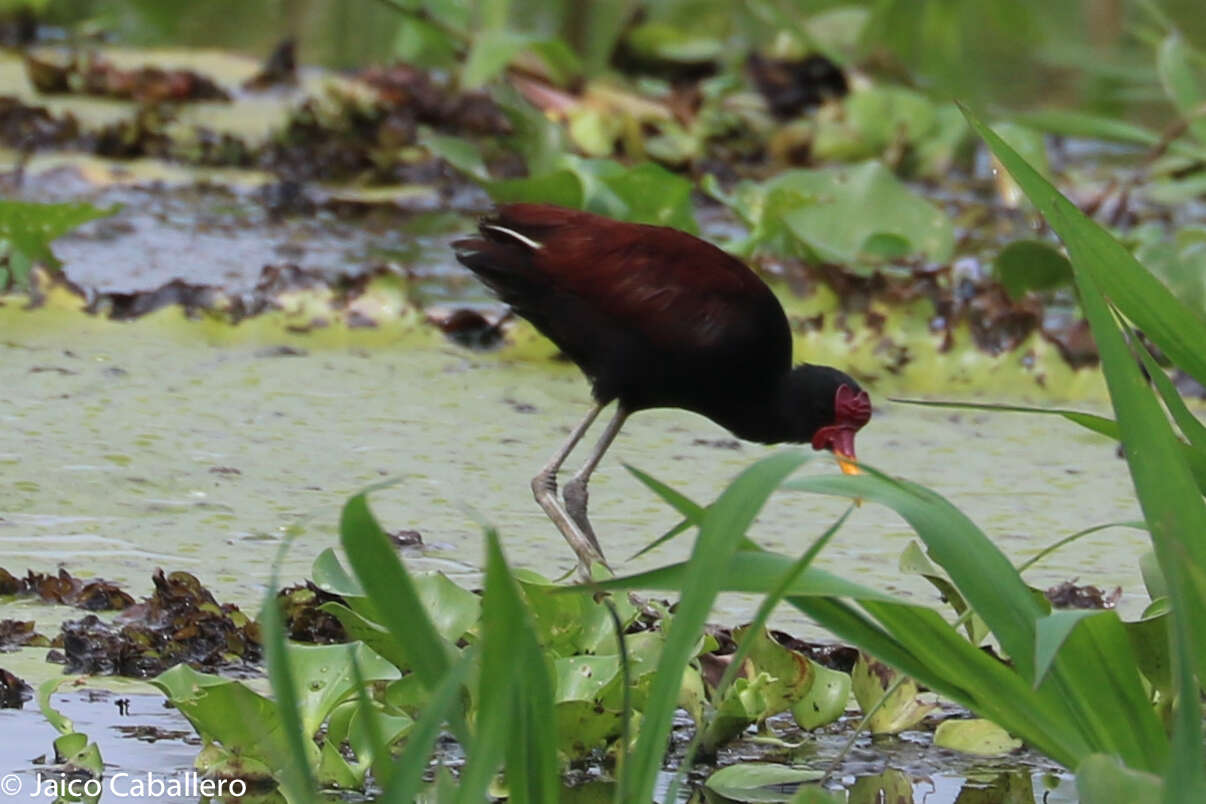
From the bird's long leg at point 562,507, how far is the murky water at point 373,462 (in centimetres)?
4

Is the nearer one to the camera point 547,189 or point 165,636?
point 165,636

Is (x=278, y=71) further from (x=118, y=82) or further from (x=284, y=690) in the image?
(x=284, y=690)

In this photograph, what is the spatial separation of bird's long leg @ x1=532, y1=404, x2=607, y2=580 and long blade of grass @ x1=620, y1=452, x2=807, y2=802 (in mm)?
765

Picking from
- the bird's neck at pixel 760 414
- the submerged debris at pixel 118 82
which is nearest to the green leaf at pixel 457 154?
the bird's neck at pixel 760 414

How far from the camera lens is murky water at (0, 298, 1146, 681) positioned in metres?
2.56

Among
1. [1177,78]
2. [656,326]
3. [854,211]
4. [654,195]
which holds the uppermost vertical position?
[1177,78]

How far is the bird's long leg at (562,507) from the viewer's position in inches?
97.0

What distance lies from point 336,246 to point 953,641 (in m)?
3.19

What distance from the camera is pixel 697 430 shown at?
11.1 feet

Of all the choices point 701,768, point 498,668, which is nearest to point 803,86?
point 701,768

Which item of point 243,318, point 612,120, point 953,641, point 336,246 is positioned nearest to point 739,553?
point 953,641

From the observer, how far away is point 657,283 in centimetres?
285

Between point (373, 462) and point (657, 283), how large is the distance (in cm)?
50

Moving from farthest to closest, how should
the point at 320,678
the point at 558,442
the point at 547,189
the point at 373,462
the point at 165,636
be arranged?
the point at 547,189 < the point at 558,442 < the point at 373,462 < the point at 165,636 < the point at 320,678
